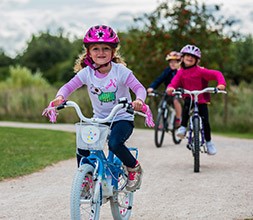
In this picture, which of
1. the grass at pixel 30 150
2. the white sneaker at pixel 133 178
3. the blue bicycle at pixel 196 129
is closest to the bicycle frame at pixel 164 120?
the grass at pixel 30 150

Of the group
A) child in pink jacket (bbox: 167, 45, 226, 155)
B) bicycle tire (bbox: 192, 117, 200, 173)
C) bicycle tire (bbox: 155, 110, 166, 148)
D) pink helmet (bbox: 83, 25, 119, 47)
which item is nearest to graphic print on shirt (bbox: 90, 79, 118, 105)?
pink helmet (bbox: 83, 25, 119, 47)

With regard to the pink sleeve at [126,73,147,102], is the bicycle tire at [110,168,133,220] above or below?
below

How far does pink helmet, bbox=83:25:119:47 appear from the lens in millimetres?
6098

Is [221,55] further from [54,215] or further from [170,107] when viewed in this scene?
[54,215]

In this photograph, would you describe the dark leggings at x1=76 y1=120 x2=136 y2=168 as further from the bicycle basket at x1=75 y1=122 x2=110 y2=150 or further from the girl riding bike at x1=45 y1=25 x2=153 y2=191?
the bicycle basket at x1=75 y1=122 x2=110 y2=150

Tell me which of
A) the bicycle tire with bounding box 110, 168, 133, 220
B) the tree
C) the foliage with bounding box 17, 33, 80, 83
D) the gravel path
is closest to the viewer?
the bicycle tire with bounding box 110, 168, 133, 220

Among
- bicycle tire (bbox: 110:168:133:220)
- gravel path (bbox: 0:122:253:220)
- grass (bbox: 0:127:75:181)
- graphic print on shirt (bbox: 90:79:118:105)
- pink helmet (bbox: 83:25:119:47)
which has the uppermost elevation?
pink helmet (bbox: 83:25:119:47)

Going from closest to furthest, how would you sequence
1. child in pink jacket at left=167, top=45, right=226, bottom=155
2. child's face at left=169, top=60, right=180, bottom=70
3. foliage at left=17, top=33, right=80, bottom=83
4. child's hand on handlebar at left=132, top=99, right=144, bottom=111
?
1. child's hand on handlebar at left=132, top=99, right=144, bottom=111
2. child in pink jacket at left=167, top=45, right=226, bottom=155
3. child's face at left=169, top=60, right=180, bottom=70
4. foliage at left=17, top=33, right=80, bottom=83

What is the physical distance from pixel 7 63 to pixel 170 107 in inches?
2356

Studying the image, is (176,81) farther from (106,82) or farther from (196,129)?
(106,82)

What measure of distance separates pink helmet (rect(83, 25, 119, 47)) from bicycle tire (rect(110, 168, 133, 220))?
Answer: 4.34 feet

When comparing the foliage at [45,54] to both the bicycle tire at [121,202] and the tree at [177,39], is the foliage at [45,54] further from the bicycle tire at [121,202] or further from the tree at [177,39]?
the bicycle tire at [121,202]

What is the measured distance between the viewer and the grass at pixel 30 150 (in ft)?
33.7

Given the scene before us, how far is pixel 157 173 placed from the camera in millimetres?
9680
